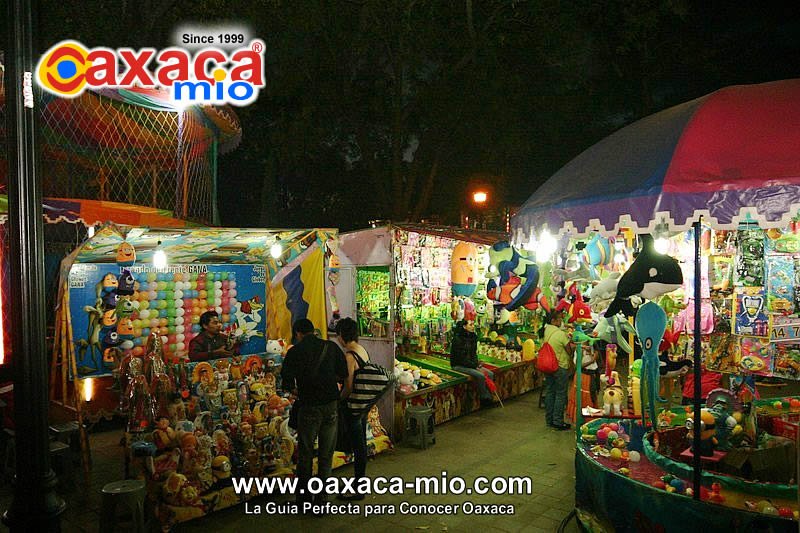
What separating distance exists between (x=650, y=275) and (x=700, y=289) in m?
0.46

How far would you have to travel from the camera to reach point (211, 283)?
859cm

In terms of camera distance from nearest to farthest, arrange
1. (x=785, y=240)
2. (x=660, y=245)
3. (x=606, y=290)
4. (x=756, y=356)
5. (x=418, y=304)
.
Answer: (x=660, y=245) < (x=606, y=290) < (x=785, y=240) < (x=756, y=356) < (x=418, y=304)

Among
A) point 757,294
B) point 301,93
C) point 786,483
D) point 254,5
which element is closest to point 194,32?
point 254,5

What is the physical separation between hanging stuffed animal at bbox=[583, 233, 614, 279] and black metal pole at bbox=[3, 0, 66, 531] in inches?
227

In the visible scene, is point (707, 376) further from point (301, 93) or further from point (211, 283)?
point (301, 93)

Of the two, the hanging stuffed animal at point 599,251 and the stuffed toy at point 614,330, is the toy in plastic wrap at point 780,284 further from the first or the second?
the hanging stuffed animal at point 599,251

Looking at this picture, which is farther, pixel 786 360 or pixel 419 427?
pixel 419 427

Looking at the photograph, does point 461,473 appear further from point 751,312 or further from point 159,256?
point 159,256

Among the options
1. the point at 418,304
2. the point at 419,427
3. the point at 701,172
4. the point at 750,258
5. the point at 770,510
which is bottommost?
the point at 419,427

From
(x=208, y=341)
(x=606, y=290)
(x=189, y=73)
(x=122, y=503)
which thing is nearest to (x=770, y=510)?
(x=606, y=290)

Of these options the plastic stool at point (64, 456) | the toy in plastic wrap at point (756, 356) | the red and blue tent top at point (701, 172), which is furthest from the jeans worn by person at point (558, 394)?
the plastic stool at point (64, 456)

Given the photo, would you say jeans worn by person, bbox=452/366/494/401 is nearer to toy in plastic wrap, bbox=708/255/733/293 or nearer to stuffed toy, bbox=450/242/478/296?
stuffed toy, bbox=450/242/478/296

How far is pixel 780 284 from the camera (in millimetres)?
5980

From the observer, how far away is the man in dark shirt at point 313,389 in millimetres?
5574
